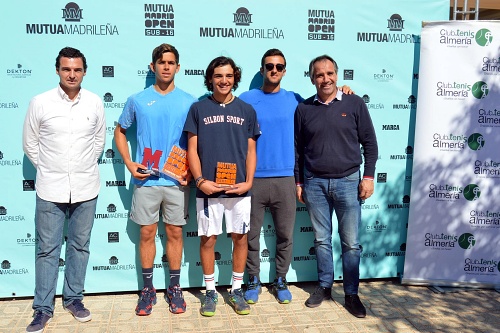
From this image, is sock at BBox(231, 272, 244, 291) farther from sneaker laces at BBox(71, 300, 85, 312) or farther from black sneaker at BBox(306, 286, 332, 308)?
sneaker laces at BBox(71, 300, 85, 312)

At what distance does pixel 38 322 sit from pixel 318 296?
92.9 inches

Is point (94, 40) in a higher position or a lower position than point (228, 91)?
higher

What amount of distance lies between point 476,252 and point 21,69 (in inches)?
183

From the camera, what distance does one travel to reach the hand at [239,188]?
3.56 metres

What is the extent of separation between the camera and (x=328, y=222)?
396 cm

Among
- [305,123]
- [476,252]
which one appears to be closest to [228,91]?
[305,123]

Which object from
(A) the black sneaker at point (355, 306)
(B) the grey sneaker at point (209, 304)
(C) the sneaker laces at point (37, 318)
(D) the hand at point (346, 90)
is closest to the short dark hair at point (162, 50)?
(D) the hand at point (346, 90)

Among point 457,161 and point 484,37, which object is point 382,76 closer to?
point 484,37

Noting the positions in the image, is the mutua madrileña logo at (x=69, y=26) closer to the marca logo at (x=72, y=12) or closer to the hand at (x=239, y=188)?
the marca logo at (x=72, y=12)

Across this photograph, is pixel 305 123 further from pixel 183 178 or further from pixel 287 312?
pixel 287 312

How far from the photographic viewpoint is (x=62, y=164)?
11.4 ft

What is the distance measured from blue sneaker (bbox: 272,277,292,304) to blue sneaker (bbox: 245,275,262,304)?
16 centimetres

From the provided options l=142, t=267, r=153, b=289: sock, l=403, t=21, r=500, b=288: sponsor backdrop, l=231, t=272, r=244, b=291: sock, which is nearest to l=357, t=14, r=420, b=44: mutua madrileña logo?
l=403, t=21, r=500, b=288: sponsor backdrop

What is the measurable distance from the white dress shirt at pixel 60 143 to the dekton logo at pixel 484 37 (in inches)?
142
